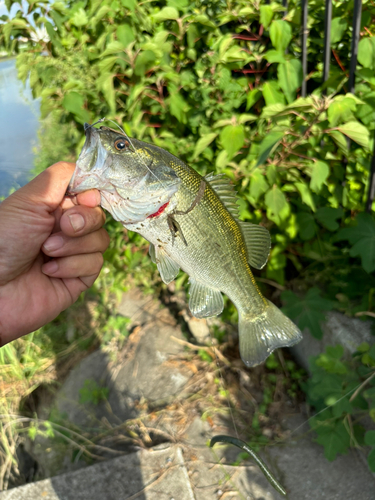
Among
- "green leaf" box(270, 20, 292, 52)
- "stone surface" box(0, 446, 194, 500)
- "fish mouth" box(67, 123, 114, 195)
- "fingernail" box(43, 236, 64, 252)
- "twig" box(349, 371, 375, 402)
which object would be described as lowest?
"stone surface" box(0, 446, 194, 500)

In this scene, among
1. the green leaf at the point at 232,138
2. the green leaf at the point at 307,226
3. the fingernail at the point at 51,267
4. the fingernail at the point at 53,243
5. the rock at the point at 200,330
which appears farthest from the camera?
the rock at the point at 200,330

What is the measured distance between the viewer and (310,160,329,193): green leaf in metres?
2.00

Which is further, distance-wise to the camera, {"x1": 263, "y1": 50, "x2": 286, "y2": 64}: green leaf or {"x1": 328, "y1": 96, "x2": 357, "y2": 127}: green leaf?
{"x1": 263, "y1": 50, "x2": 286, "y2": 64}: green leaf

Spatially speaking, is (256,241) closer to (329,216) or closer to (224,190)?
(224,190)

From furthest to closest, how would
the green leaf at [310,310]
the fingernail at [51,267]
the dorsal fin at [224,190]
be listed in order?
the green leaf at [310,310] < the fingernail at [51,267] < the dorsal fin at [224,190]

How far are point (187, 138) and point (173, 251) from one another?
5.40 feet

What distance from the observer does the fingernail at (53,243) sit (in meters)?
1.46

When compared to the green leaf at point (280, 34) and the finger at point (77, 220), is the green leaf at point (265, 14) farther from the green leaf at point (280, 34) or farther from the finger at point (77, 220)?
the finger at point (77, 220)

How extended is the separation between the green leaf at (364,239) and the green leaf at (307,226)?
18cm

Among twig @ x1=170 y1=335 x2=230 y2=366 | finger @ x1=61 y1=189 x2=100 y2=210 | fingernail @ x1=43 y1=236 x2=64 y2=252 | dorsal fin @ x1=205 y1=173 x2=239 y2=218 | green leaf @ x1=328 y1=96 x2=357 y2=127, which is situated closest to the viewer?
dorsal fin @ x1=205 y1=173 x2=239 y2=218

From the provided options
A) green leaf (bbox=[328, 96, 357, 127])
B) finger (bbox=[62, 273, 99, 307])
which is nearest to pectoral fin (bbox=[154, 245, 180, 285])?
finger (bbox=[62, 273, 99, 307])

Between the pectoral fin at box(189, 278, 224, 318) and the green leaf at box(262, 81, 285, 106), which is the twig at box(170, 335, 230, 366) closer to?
the pectoral fin at box(189, 278, 224, 318)

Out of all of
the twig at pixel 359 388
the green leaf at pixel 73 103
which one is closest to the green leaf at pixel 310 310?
the twig at pixel 359 388

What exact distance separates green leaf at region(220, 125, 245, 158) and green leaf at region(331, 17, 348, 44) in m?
0.80
